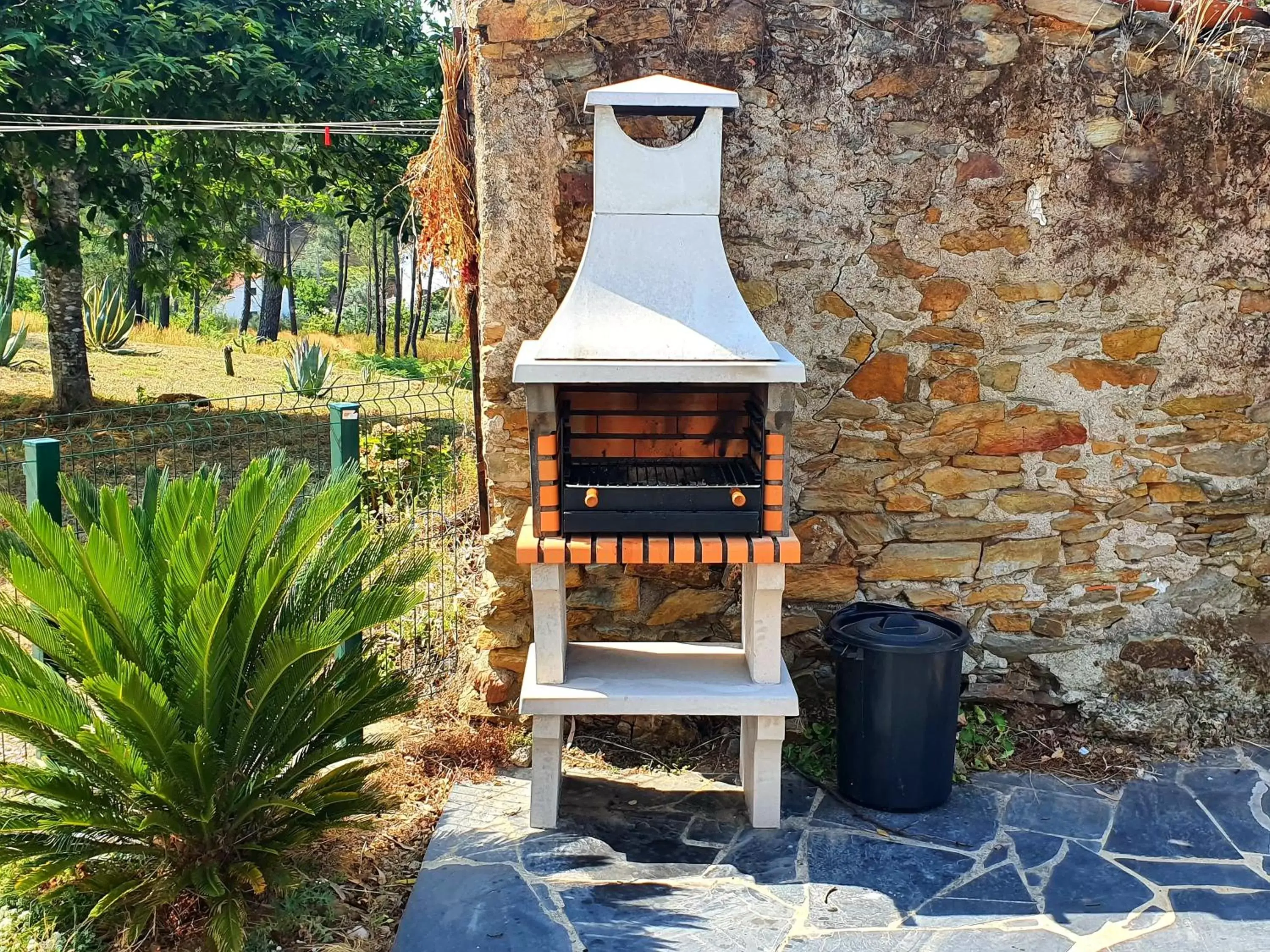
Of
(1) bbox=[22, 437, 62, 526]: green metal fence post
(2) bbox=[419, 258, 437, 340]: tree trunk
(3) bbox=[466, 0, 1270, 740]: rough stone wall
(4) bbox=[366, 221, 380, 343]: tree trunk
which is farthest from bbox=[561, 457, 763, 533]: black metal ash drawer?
(4) bbox=[366, 221, 380, 343]: tree trunk

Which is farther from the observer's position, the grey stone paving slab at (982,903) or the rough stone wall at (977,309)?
the rough stone wall at (977,309)

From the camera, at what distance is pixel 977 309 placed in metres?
4.29

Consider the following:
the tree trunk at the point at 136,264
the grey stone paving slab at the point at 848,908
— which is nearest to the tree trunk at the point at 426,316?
the tree trunk at the point at 136,264

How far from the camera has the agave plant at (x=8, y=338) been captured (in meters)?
10.7

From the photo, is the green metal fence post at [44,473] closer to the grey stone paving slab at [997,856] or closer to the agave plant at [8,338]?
the grey stone paving slab at [997,856]

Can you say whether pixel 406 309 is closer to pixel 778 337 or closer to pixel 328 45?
pixel 328 45

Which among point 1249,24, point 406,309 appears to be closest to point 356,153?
point 1249,24

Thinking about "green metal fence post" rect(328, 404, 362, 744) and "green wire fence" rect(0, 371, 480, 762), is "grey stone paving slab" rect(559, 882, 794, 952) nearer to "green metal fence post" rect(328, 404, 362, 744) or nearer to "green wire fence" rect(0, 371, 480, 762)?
"green wire fence" rect(0, 371, 480, 762)

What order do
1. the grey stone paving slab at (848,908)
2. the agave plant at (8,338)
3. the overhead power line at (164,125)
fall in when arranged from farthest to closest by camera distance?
the agave plant at (8,338)
the overhead power line at (164,125)
the grey stone paving slab at (848,908)

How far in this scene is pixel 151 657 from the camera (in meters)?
2.94

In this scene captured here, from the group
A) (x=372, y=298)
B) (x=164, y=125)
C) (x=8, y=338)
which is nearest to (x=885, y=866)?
(x=164, y=125)

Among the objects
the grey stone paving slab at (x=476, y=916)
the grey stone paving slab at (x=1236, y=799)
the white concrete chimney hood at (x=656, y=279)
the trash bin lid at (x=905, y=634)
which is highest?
the white concrete chimney hood at (x=656, y=279)

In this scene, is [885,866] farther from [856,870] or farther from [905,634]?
[905,634]

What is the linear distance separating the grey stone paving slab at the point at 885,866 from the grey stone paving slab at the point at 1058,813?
0.40 meters
